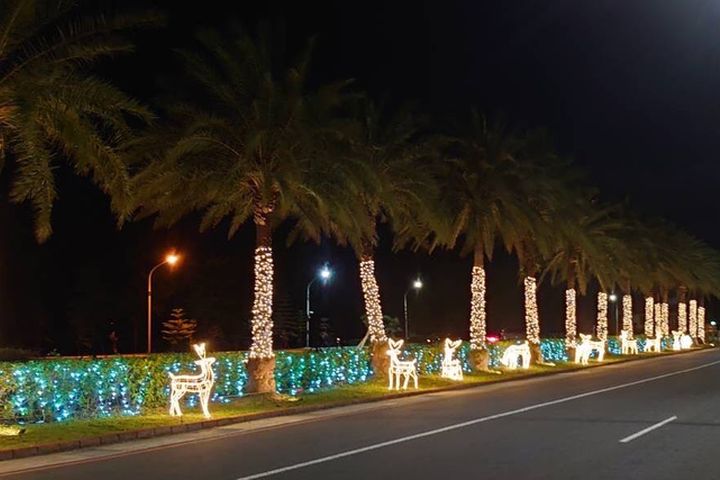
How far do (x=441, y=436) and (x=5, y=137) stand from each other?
970 cm

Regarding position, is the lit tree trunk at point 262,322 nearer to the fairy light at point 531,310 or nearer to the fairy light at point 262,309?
the fairy light at point 262,309

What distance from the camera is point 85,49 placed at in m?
16.3

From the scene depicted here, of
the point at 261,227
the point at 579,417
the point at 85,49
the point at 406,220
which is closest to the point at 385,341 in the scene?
the point at 406,220

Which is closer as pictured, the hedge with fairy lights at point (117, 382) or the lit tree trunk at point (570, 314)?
the hedge with fairy lights at point (117, 382)

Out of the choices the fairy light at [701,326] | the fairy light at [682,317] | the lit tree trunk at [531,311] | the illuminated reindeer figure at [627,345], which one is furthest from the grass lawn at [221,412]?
the fairy light at [701,326]

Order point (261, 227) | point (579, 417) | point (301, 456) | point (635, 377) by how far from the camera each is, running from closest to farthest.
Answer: point (301, 456) < point (579, 417) < point (261, 227) < point (635, 377)

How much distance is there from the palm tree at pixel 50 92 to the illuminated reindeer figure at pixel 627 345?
44.7 m

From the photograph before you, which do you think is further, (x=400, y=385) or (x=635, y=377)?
(x=635, y=377)

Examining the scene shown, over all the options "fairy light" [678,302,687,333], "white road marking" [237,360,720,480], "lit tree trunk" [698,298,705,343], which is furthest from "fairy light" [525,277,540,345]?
"lit tree trunk" [698,298,705,343]

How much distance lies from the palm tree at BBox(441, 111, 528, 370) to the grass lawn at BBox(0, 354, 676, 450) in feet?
18.3

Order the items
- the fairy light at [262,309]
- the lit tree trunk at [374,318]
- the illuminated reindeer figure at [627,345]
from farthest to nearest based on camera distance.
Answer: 1. the illuminated reindeer figure at [627,345]
2. the lit tree trunk at [374,318]
3. the fairy light at [262,309]

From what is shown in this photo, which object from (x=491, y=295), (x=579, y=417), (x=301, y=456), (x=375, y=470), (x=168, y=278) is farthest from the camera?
(x=491, y=295)

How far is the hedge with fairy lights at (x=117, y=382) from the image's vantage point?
17.6 m

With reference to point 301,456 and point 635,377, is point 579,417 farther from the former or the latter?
point 635,377
